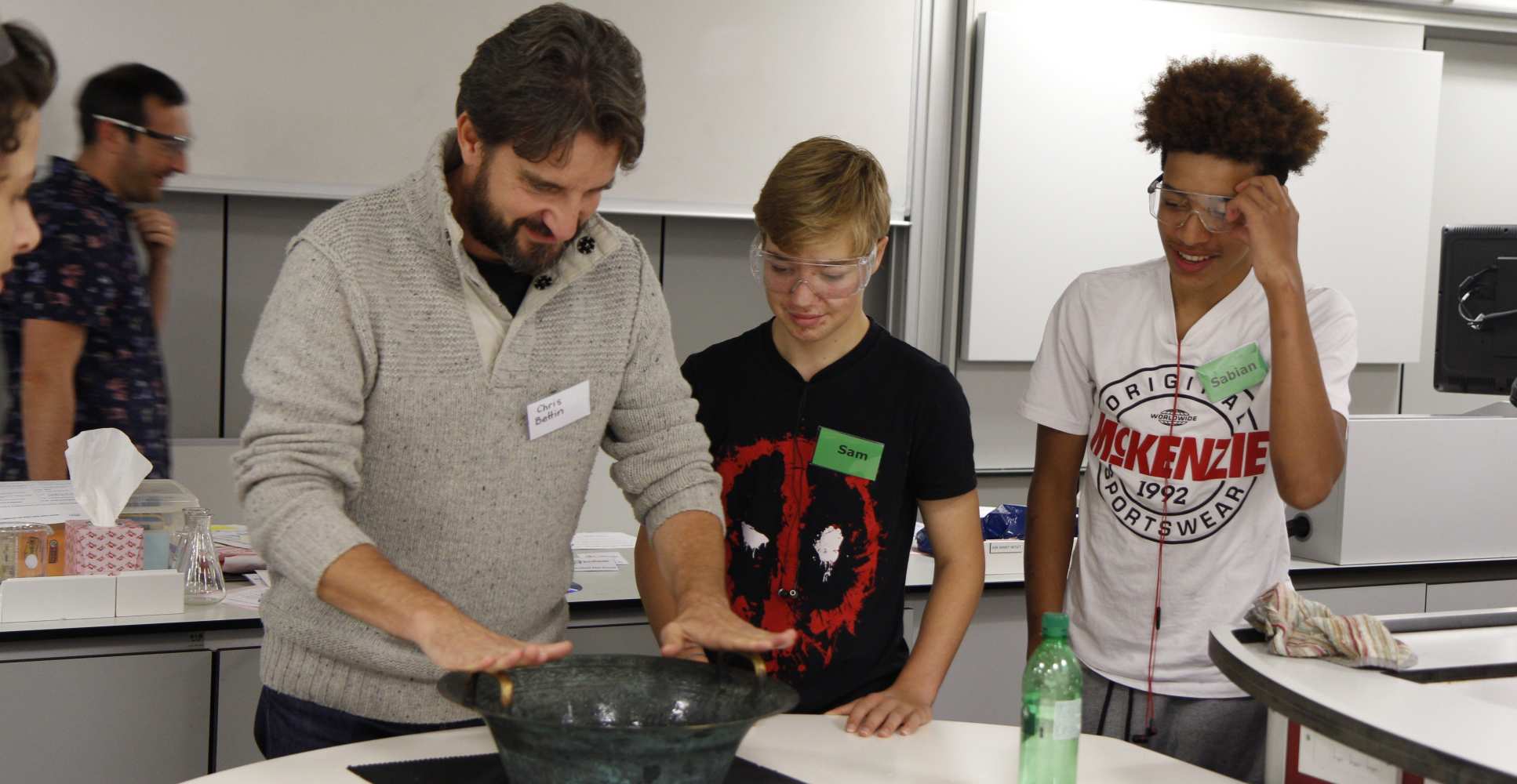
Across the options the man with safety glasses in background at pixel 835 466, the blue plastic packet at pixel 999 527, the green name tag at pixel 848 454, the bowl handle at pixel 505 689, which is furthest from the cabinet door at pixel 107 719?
the blue plastic packet at pixel 999 527

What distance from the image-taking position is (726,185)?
147 inches

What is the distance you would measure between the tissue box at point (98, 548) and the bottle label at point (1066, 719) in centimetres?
175

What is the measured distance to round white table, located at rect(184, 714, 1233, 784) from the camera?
1.35 metres

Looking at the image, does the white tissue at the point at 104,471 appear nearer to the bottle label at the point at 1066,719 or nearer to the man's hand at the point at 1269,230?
the bottle label at the point at 1066,719

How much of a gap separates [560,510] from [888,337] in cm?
A: 56

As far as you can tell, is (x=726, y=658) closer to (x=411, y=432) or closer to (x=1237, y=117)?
(x=411, y=432)

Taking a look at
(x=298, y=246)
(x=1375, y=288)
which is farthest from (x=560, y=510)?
(x=1375, y=288)

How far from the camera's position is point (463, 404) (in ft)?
4.71

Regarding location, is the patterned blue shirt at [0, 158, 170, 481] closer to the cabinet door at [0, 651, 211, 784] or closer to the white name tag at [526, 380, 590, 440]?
the cabinet door at [0, 651, 211, 784]

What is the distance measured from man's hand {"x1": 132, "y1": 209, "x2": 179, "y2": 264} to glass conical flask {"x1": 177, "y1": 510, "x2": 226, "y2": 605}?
985mm

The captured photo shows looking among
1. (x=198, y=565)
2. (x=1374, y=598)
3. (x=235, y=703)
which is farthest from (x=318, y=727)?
(x=1374, y=598)

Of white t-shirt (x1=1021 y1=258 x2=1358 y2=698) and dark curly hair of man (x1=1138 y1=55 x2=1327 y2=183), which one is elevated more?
dark curly hair of man (x1=1138 y1=55 x2=1327 y2=183)

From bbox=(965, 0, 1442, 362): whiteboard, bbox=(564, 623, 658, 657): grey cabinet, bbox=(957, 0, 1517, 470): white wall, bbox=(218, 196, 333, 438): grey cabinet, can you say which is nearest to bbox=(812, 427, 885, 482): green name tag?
bbox=(564, 623, 658, 657): grey cabinet

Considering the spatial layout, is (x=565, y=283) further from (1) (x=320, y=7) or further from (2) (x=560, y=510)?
(1) (x=320, y=7)
